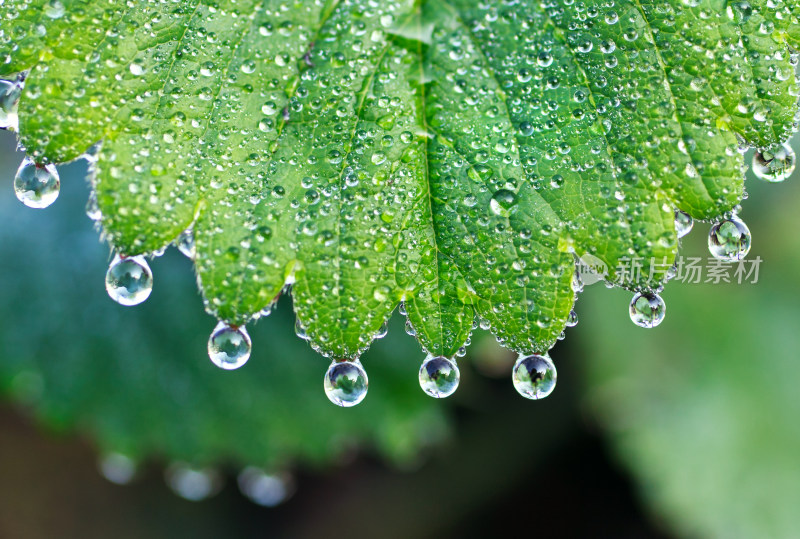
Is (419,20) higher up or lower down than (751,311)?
higher up

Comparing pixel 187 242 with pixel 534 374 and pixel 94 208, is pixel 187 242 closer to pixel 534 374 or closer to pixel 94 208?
pixel 94 208

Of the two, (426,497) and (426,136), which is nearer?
(426,136)

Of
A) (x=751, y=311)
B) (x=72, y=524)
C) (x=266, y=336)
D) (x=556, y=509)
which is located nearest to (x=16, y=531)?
(x=72, y=524)

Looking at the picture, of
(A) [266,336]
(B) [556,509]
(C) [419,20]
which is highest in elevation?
(C) [419,20]

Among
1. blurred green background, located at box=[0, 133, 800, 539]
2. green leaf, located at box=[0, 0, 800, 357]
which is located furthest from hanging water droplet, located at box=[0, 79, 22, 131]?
blurred green background, located at box=[0, 133, 800, 539]

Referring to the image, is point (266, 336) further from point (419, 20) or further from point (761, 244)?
point (761, 244)

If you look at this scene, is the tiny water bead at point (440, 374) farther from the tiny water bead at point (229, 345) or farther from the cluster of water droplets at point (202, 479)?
the cluster of water droplets at point (202, 479)

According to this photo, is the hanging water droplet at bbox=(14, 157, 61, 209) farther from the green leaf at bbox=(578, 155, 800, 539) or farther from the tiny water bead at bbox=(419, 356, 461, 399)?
the green leaf at bbox=(578, 155, 800, 539)
